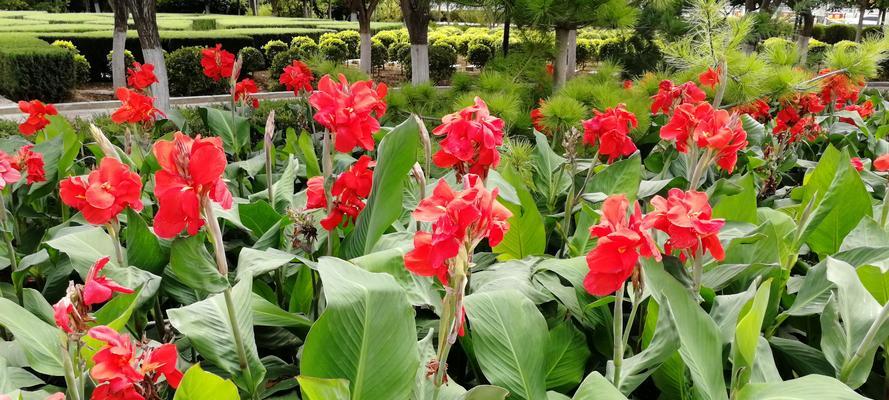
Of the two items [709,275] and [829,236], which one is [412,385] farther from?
[829,236]

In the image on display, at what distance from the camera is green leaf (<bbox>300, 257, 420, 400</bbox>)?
3.91 ft

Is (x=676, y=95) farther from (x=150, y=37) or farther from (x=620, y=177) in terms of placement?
Answer: (x=150, y=37)

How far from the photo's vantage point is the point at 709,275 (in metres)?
1.73

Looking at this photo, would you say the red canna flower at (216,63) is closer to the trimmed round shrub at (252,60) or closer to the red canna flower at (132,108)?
the red canna flower at (132,108)

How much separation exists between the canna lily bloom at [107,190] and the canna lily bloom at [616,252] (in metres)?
0.92

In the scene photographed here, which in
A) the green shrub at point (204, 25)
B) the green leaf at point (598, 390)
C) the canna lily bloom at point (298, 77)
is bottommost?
the green leaf at point (598, 390)

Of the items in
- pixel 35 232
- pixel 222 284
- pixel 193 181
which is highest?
pixel 193 181

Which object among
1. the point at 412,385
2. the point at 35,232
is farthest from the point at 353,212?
the point at 35,232

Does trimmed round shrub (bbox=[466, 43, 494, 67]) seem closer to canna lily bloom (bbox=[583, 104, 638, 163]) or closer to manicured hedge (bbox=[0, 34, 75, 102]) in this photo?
manicured hedge (bbox=[0, 34, 75, 102])

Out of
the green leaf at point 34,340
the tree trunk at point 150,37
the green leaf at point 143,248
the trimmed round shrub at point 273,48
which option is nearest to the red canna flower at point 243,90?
the green leaf at point 143,248

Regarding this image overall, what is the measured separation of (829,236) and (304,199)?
1718 mm

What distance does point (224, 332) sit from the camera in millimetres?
1437

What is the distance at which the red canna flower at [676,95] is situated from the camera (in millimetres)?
2703

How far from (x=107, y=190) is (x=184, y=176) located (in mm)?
370
